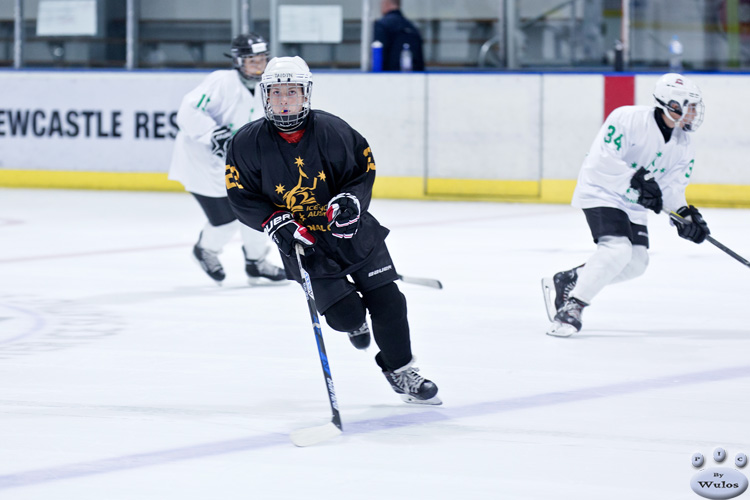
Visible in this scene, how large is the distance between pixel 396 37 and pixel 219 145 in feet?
14.5

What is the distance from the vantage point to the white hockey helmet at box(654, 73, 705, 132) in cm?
432

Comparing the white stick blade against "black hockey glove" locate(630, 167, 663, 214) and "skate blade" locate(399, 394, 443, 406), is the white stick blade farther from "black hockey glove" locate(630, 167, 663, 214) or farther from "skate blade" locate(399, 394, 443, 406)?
"black hockey glove" locate(630, 167, 663, 214)

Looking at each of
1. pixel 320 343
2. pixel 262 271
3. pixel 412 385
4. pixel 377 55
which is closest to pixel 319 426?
pixel 320 343

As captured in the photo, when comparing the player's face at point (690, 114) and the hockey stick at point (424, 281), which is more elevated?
the player's face at point (690, 114)

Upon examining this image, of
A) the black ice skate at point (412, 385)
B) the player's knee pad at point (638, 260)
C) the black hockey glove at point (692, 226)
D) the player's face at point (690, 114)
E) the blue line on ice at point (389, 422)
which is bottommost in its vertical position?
the blue line on ice at point (389, 422)

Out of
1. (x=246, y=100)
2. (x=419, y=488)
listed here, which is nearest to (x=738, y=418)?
(x=419, y=488)

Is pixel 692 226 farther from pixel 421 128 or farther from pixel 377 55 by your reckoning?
pixel 377 55

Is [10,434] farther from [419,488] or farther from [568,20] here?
[568,20]

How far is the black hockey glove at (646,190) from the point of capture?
14.2 ft

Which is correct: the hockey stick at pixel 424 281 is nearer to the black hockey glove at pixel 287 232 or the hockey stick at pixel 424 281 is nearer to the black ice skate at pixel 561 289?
the black ice skate at pixel 561 289

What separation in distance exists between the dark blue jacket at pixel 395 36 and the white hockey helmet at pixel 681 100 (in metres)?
5.46

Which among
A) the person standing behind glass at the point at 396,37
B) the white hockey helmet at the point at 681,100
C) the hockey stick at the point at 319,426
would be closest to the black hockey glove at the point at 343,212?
the hockey stick at the point at 319,426

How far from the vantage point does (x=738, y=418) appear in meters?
3.19

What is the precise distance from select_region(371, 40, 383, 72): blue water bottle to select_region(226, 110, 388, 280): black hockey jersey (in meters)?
6.46
